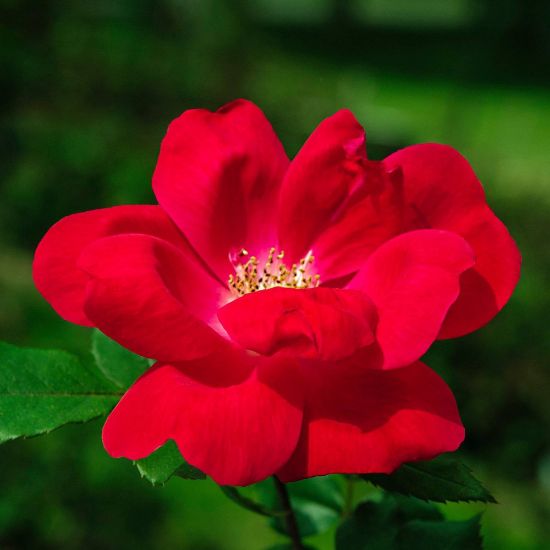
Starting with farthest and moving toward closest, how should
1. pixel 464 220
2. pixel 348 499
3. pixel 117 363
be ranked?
pixel 348 499
pixel 117 363
pixel 464 220

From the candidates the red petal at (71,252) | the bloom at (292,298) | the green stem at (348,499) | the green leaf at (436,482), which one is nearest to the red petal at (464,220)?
the bloom at (292,298)

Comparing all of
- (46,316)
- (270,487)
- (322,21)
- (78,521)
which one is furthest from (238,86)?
(322,21)

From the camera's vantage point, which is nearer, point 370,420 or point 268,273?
point 370,420

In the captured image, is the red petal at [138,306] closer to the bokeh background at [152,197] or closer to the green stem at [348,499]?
the green stem at [348,499]

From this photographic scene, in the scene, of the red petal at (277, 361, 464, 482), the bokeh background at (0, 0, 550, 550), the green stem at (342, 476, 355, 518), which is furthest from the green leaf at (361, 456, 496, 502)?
the bokeh background at (0, 0, 550, 550)

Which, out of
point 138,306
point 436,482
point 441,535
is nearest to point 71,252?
point 138,306

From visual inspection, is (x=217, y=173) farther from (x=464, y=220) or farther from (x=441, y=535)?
(x=441, y=535)
